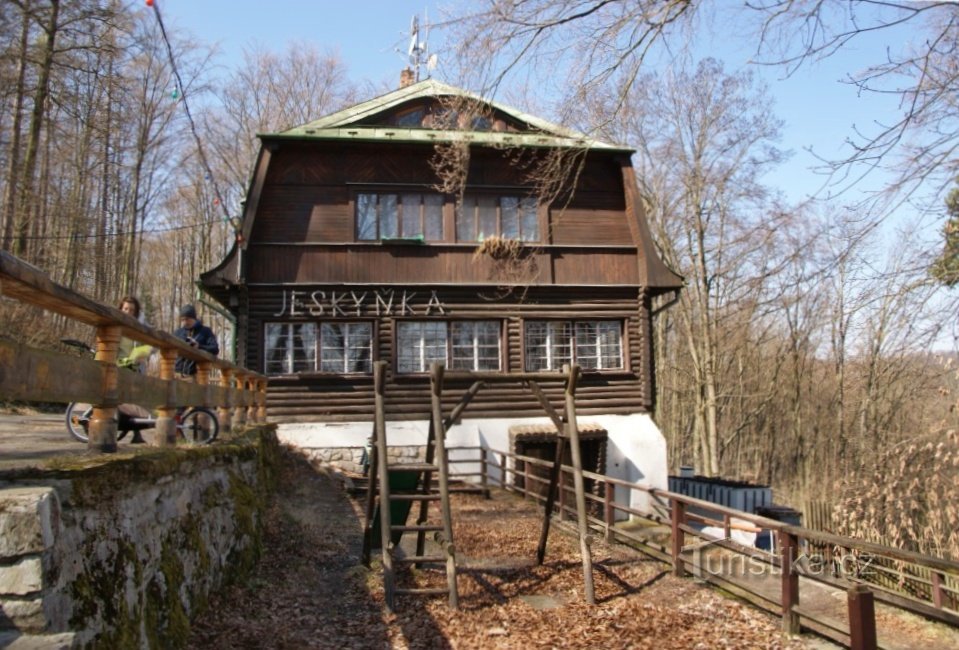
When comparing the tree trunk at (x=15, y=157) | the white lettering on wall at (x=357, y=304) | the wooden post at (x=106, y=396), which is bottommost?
the wooden post at (x=106, y=396)

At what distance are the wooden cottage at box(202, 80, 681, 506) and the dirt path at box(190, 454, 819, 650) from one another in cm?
791

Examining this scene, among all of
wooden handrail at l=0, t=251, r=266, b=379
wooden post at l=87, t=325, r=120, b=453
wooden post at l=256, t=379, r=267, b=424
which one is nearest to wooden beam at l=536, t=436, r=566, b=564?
wooden handrail at l=0, t=251, r=266, b=379

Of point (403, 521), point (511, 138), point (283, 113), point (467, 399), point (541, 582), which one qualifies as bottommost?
point (541, 582)

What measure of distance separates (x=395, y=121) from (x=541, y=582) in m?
13.8

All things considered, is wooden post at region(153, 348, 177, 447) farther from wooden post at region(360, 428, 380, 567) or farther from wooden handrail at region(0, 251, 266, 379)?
wooden post at region(360, 428, 380, 567)

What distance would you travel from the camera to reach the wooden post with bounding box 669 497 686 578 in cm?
796

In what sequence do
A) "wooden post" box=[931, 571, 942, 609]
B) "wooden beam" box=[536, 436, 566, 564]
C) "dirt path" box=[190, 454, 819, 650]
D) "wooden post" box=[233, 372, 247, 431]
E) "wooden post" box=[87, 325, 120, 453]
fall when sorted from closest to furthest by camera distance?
1. "wooden post" box=[87, 325, 120, 453]
2. "wooden post" box=[931, 571, 942, 609]
3. "dirt path" box=[190, 454, 819, 650]
4. "wooden beam" box=[536, 436, 566, 564]
5. "wooden post" box=[233, 372, 247, 431]

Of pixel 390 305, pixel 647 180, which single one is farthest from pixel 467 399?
pixel 647 180

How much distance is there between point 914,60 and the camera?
17.0 feet

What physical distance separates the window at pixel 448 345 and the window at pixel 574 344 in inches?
35.5

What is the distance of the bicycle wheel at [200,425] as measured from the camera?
290 inches

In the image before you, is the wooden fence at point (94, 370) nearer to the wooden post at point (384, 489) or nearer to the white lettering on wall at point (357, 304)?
the wooden post at point (384, 489)

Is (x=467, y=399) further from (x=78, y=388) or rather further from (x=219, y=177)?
(x=219, y=177)

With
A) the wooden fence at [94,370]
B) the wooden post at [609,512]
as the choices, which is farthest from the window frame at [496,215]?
the wooden fence at [94,370]
